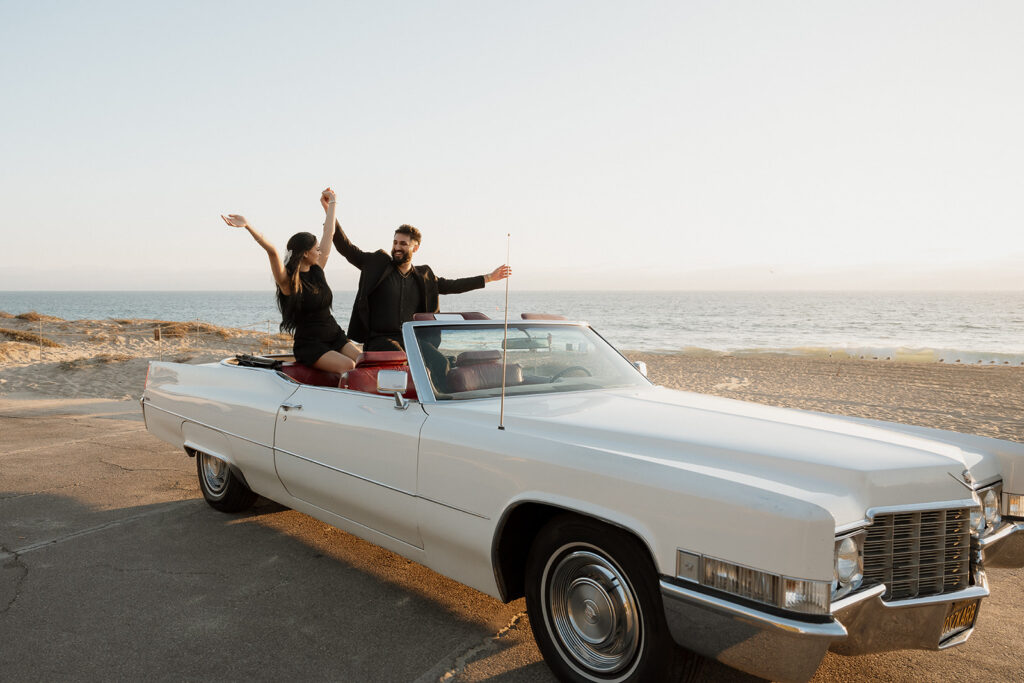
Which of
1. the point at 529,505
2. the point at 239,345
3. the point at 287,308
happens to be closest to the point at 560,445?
the point at 529,505

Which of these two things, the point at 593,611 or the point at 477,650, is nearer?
the point at 593,611

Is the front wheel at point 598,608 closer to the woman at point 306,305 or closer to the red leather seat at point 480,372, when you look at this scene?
the red leather seat at point 480,372

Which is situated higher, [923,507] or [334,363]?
[334,363]

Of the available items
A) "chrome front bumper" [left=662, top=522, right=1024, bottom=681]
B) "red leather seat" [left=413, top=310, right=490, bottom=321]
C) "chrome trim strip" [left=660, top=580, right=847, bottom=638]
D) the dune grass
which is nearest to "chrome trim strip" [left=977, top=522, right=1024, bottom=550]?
"chrome front bumper" [left=662, top=522, right=1024, bottom=681]

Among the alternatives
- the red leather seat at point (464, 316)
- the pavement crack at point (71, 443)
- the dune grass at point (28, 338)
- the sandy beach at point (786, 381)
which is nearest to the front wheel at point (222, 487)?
the red leather seat at point (464, 316)

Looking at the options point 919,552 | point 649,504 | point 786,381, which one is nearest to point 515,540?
point 649,504

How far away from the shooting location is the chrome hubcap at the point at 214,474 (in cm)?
503

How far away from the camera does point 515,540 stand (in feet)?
9.62

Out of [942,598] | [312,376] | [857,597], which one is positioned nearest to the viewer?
[857,597]

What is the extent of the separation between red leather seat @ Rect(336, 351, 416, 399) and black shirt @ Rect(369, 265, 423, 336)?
827mm

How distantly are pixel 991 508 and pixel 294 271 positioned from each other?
428 cm

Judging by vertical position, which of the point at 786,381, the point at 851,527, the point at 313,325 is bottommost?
the point at 786,381

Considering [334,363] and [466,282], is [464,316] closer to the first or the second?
[334,363]

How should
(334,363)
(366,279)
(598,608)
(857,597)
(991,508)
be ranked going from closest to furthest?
(857,597) → (598,608) → (991,508) → (334,363) → (366,279)
